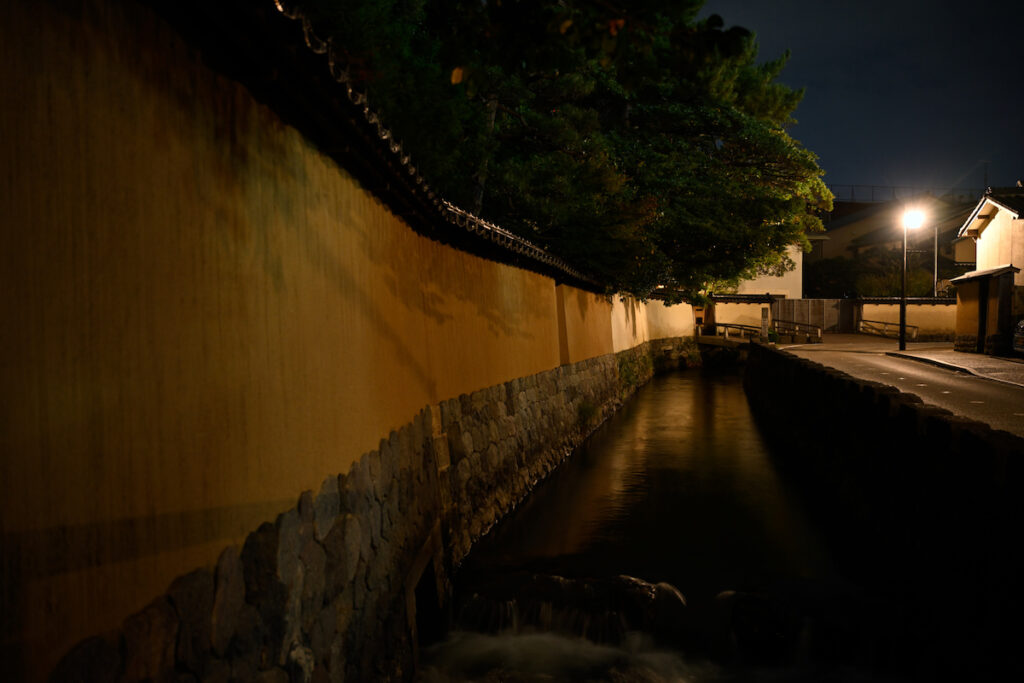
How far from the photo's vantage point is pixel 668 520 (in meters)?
11.7

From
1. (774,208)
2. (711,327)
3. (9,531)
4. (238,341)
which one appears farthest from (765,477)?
(711,327)

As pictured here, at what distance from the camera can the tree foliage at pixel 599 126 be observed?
435cm

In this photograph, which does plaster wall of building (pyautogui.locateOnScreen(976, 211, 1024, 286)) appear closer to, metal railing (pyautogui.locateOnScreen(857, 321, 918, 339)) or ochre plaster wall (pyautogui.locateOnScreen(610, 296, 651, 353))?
ochre plaster wall (pyautogui.locateOnScreen(610, 296, 651, 353))

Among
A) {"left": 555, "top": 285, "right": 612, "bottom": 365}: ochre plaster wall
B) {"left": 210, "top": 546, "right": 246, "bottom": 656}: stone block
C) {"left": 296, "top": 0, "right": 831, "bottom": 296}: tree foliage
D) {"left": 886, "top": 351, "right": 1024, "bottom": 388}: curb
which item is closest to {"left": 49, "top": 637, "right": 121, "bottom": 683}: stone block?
{"left": 210, "top": 546, "right": 246, "bottom": 656}: stone block

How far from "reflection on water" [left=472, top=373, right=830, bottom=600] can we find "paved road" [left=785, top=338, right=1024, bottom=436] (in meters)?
3.44

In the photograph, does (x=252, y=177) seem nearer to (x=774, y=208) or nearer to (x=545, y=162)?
(x=545, y=162)

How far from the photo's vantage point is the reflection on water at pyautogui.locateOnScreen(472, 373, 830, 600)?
9469 millimetres

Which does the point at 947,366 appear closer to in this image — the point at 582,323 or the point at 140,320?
the point at 582,323

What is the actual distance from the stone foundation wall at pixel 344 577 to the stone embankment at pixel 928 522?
4670 millimetres

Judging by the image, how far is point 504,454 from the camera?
1159 centimetres

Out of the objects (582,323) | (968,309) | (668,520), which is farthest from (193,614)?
(968,309)

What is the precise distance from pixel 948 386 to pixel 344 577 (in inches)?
677

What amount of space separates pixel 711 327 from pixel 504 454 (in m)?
41.8

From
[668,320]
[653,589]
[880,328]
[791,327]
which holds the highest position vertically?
[668,320]
